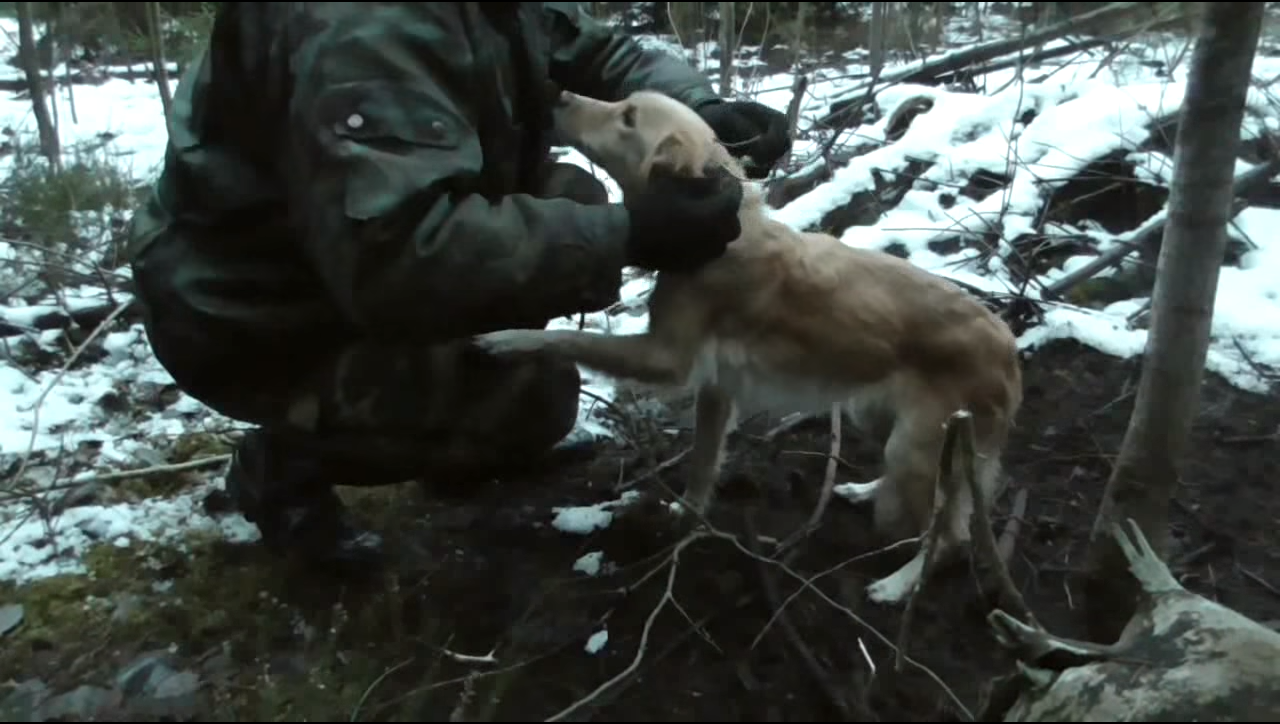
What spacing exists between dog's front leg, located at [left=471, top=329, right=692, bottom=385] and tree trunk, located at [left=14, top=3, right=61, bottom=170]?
1921 mm

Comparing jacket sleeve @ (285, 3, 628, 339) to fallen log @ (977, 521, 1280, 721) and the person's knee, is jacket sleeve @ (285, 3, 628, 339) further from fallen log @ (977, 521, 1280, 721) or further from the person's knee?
fallen log @ (977, 521, 1280, 721)

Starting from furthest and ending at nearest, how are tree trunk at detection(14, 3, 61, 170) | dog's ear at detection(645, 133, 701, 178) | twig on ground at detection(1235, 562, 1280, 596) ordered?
1. tree trunk at detection(14, 3, 61, 170)
2. twig on ground at detection(1235, 562, 1280, 596)
3. dog's ear at detection(645, 133, 701, 178)

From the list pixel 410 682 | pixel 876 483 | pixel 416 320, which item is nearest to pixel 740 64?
pixel 876 483

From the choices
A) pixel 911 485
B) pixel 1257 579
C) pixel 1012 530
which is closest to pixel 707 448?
pixel 911 485

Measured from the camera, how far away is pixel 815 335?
9.09ft

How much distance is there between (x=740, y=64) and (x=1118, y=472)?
1584 mm

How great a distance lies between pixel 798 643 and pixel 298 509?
1.30 meters

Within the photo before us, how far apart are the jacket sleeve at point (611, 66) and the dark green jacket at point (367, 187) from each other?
16.5 inches

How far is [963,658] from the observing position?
7.95 ft

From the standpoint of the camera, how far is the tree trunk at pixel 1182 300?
2.06 m

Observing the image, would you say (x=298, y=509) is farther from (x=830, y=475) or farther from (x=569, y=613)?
(x=830, y=475)

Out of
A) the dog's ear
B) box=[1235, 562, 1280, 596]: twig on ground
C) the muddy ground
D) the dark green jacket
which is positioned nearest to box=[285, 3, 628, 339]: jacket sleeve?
the dark green jacket

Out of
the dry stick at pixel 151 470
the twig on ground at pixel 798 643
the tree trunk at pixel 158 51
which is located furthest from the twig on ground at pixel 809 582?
the tree trunk at pixel 158 51

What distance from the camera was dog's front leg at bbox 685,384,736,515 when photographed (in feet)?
10.1
